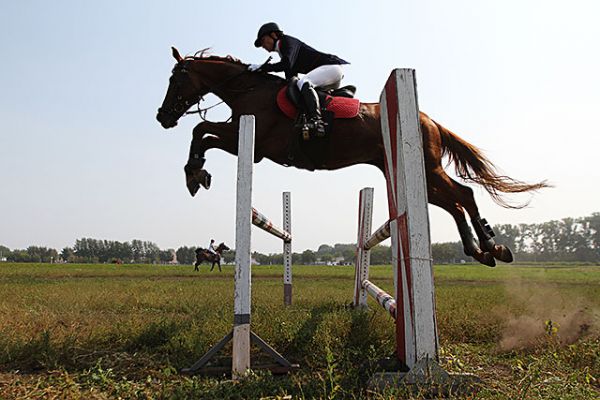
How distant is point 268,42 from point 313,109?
113 cm

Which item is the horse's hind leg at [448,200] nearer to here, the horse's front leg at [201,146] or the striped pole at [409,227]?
the striped pole at [409,227]

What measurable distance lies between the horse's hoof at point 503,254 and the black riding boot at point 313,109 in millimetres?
1731

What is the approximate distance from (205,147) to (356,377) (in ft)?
7.94

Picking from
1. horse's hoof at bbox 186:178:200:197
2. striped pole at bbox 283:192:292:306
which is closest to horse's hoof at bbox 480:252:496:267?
horse's hoof at bbox 186:178:200:197

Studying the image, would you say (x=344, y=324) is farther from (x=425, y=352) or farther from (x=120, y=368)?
(x=120, y=368)

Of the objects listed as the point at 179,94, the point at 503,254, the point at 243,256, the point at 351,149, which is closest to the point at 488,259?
the point at 503,254

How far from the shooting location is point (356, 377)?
7.70 ft

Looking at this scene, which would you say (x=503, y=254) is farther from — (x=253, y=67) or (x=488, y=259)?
(x=253, y=67)

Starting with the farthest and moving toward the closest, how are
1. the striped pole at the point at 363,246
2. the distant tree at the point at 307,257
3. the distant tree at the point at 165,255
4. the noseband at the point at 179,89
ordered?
the distant tree at the point at 165,255 → the distant tree at the point at 307,257 → the striped pole at the point at 363,246 → the noseband at the point at 179,89

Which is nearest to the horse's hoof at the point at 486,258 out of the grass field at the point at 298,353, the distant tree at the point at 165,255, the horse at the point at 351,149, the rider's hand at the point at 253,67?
the horse at the point at 351,149

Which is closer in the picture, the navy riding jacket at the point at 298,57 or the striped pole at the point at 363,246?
the navy riding jacket at the point at 298,57

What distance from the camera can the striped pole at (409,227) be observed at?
218 centimetres

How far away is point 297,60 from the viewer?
408cm

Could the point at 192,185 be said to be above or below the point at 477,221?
above
